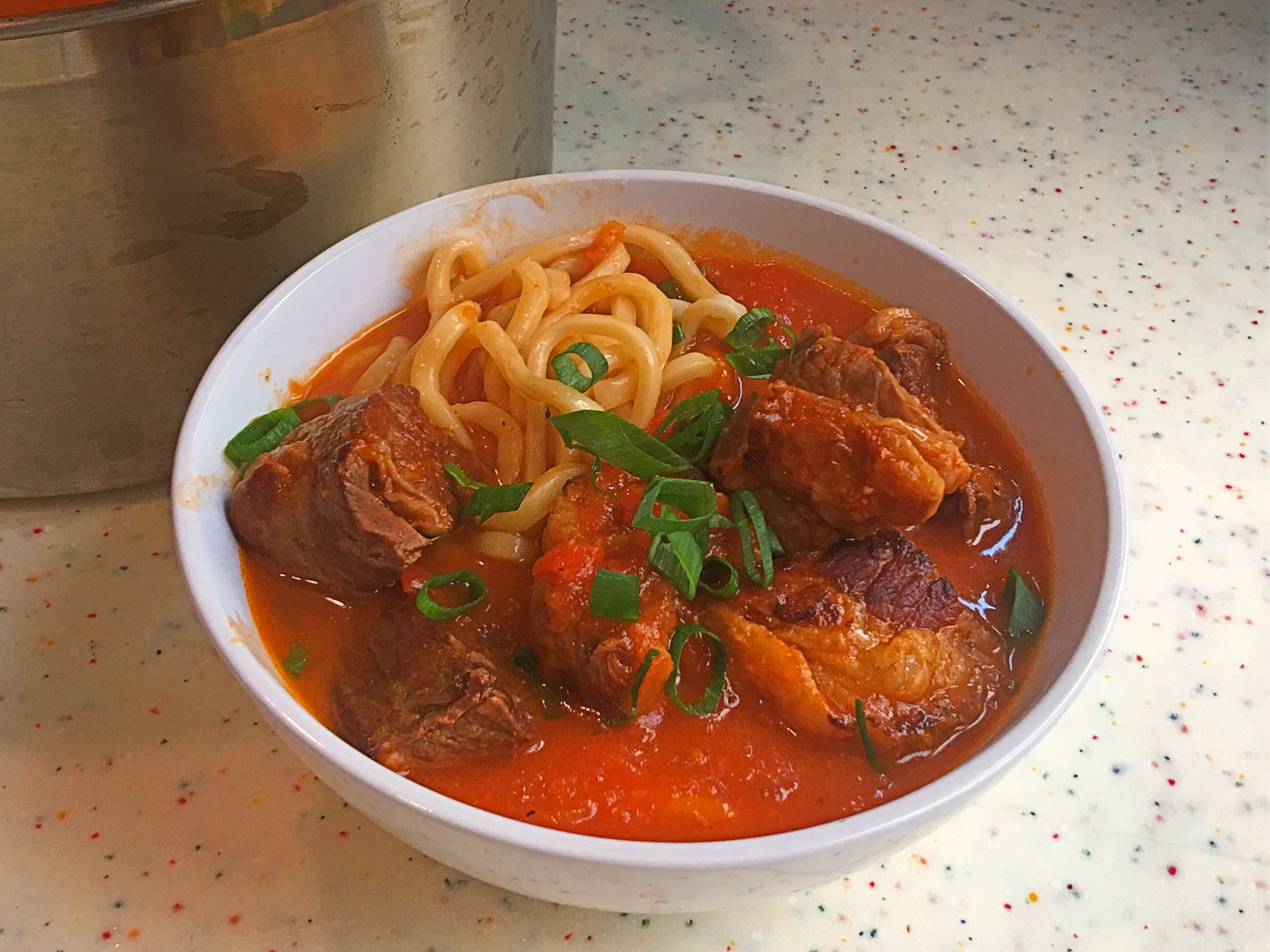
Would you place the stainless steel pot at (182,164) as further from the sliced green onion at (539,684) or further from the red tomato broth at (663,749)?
the sliced green onion at (539,684)

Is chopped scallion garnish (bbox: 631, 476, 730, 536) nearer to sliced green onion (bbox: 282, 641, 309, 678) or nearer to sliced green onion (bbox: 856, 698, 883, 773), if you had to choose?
sliced green onion (bbox: 856, 698, 883, 773)

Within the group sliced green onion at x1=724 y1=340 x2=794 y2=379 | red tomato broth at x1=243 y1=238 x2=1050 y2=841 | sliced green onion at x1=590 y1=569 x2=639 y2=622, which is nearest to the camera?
red tomato broth at x1=243 y1=238 x2=1050 y2=841

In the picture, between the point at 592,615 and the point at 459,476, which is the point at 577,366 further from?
the point at 592,615

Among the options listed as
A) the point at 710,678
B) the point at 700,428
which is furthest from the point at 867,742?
the point at 700,428

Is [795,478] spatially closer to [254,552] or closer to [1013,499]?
[1013,499]

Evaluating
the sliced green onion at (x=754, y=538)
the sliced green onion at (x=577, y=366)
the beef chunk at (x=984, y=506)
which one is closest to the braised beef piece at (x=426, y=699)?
the sliced green onion at (x=754, y=538)

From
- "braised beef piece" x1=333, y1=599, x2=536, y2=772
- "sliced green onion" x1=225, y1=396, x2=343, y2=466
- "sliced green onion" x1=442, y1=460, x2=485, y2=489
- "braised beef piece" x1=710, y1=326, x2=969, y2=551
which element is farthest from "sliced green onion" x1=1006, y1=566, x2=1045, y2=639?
"sliced green onion" x1=225, y1=396, x2=343, y2=466
